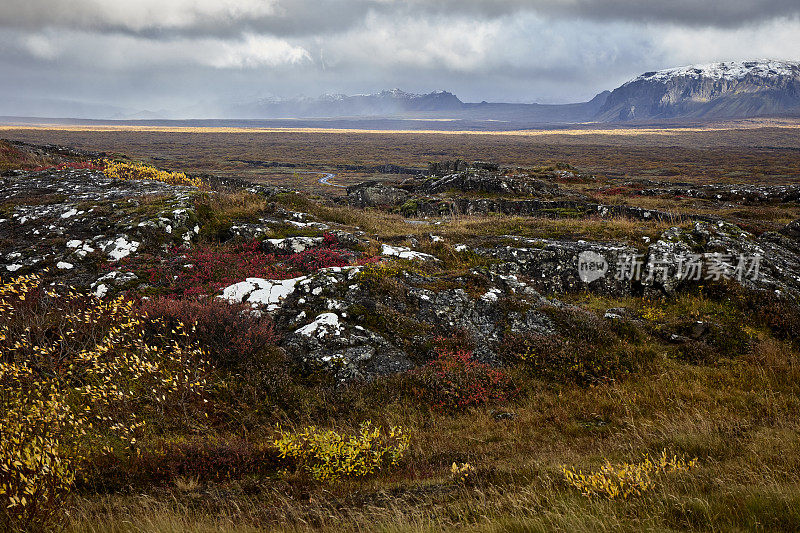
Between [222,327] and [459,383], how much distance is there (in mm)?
5429

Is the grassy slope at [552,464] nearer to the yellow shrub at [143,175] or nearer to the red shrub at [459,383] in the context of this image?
the red shrub at [459,383]

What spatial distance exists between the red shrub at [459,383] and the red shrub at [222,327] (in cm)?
358

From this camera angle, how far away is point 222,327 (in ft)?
27.5

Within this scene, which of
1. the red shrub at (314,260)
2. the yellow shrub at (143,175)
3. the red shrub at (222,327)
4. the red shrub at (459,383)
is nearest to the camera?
the red shrub at (459,383)

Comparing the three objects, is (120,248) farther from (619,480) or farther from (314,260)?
(619,480)

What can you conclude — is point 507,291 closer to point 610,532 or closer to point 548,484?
point 548,484

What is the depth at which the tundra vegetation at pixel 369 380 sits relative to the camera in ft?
14.6

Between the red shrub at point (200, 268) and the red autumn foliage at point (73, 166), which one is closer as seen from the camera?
the red shrub at point (200, 268)

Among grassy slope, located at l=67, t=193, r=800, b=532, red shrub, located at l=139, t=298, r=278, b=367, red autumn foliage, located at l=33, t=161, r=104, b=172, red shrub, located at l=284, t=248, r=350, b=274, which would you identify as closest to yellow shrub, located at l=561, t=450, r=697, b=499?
grassy slope, located at l=67, t=193, r=800, b=532

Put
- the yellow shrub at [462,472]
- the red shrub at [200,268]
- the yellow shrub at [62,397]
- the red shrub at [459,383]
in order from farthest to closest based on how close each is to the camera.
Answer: the red shrub at [200,268] → the red shrub at [459,383] → the yellow shrub at [462,472] → the yellow shrub at [62,397]

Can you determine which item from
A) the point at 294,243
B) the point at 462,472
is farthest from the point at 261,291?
the point at 462,472

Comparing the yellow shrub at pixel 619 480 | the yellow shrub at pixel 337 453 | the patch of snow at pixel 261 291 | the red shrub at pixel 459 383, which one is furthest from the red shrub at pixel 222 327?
the yellow shrub at pixel 619 480

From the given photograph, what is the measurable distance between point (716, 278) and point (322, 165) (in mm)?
100993

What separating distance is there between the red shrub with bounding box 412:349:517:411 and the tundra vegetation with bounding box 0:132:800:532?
1.9 inches
